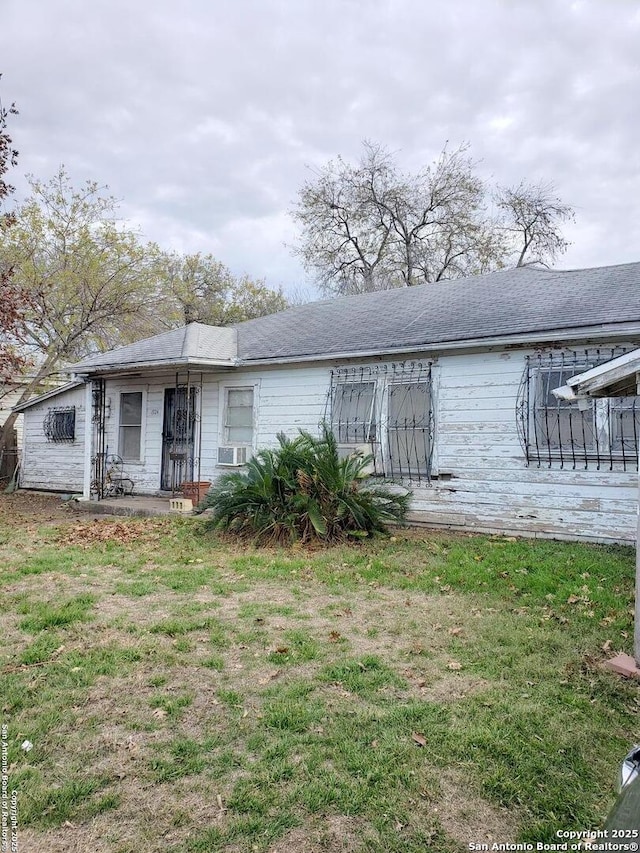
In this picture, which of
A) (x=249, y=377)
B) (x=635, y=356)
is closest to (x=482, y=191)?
(x=249, y=377)

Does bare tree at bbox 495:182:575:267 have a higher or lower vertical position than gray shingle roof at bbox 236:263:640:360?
higher

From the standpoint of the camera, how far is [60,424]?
1359cm

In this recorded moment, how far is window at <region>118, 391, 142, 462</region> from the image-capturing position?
12086 millimetres

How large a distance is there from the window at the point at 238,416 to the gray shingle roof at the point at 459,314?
0.77 m

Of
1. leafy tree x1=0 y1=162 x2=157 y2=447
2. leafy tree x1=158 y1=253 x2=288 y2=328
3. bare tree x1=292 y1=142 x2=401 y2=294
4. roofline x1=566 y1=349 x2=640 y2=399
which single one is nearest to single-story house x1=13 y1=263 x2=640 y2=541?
roofline x1=566 y1=349 x2=640 y2=399

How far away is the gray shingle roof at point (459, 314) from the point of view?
766 centimetres

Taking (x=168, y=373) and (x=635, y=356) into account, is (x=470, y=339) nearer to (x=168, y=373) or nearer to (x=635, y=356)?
(x=635, y=356)

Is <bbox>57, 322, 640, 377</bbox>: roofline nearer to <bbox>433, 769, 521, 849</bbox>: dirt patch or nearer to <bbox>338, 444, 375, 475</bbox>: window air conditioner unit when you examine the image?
<bbox>338, 444, 375, 475</bbox>: window air conditioner unit

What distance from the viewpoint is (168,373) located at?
11477 mm

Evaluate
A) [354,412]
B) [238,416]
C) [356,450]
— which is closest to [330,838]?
[356,450]

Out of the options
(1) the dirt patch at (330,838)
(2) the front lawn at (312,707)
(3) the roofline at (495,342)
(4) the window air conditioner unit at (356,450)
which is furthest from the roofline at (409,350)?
(1) the dirt patch at (330,838)

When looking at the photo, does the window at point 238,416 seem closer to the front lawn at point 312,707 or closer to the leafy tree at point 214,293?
the front lawn at point 312,707

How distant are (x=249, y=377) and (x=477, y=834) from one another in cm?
902

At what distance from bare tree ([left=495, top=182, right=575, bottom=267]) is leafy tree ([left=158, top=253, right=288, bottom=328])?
433 inches
